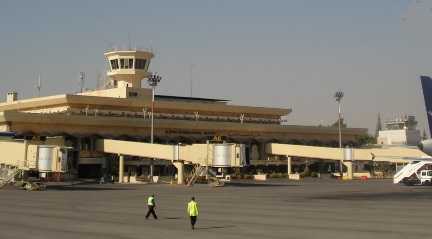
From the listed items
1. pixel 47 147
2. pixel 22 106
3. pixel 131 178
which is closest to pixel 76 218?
pixel 47 147

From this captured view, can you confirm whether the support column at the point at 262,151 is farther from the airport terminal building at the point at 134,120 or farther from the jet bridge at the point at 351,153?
the jet bridge at the point at 351,153

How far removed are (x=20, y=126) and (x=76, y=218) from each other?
68911 millimetres

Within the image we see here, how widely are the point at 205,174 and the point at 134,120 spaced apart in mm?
28158

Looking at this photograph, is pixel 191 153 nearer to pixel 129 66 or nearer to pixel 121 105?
pixel 121 105

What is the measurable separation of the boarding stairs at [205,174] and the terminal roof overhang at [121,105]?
122 ft

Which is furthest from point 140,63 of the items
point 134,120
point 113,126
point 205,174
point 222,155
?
point 222,155

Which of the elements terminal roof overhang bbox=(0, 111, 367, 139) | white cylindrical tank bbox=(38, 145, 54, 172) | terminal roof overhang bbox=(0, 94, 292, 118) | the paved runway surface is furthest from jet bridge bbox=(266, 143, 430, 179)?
the paved runway surface

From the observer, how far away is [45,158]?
230ft

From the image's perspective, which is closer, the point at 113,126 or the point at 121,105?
the point at 113,126

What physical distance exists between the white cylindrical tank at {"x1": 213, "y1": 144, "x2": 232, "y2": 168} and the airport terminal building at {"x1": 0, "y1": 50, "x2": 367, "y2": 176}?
23565mm

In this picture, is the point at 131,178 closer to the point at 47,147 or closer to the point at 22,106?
the point at 47,147

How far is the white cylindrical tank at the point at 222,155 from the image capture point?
77.5m

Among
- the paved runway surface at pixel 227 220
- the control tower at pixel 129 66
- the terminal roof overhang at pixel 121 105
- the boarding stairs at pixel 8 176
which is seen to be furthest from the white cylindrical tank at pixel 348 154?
the paved runway surface at pixel 227 220

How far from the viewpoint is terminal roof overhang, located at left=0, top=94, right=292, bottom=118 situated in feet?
367
